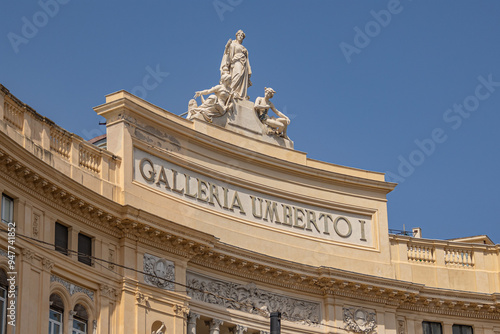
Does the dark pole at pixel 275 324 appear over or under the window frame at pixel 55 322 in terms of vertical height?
under

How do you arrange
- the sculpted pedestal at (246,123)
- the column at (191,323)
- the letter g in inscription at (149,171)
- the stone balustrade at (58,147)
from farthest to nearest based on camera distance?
the sculpted pedestal at (246,123)
the letter g in inscription at (149,171)
the column at (191,323)
the stone balustrade at (58,147)

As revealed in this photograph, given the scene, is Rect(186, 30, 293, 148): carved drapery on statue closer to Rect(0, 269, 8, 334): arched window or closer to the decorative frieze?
the decorative frieze

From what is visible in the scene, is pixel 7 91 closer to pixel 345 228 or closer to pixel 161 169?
pixel 161 169

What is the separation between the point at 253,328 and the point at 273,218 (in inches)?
152

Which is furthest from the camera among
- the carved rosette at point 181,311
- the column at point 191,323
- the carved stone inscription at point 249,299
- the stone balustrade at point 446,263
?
the stone balustrade at point 446,263

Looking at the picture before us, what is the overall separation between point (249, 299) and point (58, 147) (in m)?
8.16

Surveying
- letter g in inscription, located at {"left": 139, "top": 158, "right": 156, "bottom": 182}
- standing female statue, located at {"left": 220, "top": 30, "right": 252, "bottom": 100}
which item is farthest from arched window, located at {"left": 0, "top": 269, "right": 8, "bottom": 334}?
standing female statue, located at {"left": 220, "top": 30, "right": 252, "bottom": 100}

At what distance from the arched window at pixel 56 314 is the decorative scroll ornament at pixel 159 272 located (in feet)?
10.5

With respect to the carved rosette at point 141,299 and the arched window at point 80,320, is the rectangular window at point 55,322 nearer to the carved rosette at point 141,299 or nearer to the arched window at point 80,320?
the arched window at point 80,320

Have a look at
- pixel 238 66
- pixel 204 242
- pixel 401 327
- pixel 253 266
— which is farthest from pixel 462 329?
pixel 238 66

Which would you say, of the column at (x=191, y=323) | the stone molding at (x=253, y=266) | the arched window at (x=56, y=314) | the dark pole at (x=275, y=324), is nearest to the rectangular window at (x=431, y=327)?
the stone molding at (x=253, y=266)

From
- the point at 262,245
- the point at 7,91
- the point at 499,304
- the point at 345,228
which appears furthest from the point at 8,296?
the point at 499,304

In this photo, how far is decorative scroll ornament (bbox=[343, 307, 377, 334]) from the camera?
40.6m

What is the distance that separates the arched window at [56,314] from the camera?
32719mm
